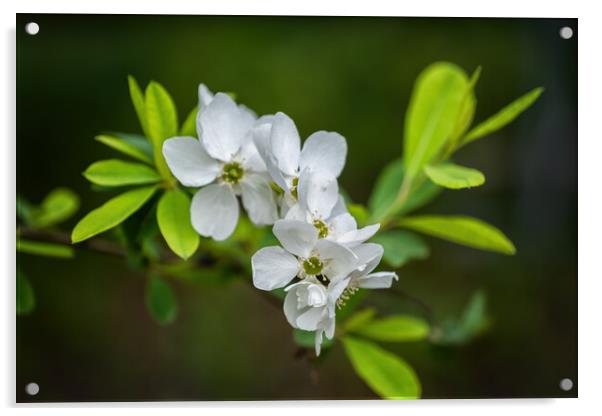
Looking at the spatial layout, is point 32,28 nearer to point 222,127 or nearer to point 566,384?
point 222,127

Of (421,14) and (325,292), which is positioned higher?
(421,14)

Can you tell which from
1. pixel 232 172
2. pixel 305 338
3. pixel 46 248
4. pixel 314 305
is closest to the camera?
A: pixel 314 305

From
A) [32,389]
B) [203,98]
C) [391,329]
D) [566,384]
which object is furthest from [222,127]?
[566,384]

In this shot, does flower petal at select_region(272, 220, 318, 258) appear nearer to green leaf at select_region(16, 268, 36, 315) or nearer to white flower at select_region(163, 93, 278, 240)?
white flower at select_region(163, 93, 278, 240)

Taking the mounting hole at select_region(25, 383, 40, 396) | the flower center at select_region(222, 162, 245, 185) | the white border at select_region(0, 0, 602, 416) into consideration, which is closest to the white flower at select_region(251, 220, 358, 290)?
the flower center at select_region(222, 162, 245, 185)

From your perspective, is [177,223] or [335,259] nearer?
[335,259]

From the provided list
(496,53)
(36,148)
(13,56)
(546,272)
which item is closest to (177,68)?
(36,148)

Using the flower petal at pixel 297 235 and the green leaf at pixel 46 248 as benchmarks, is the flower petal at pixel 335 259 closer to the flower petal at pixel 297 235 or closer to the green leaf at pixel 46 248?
the flower petal at pixel 297 235
